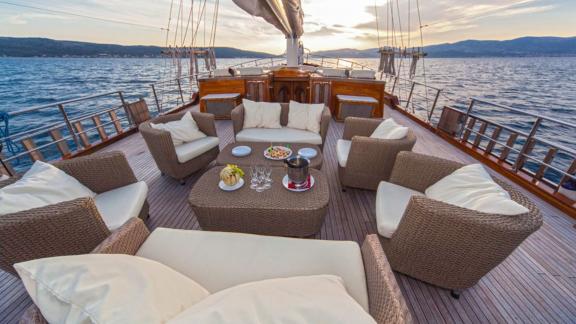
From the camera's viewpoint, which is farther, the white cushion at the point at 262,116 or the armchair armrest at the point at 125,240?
the white cushion at the point at 262,116

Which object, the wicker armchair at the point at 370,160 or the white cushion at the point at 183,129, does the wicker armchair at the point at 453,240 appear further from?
the white cushion at the point at 183,129

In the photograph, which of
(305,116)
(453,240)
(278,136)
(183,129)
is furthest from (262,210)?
(305,116)

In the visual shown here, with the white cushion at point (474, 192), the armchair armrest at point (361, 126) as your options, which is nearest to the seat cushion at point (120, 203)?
the white cushion at point (474, 192)

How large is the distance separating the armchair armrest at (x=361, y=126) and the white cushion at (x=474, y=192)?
123 cm

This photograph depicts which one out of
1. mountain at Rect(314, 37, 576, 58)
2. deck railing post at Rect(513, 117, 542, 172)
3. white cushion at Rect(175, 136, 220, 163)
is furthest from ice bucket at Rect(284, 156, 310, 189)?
mountain at Rect(314, 37, 576, 58)

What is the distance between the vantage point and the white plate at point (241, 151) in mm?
2462

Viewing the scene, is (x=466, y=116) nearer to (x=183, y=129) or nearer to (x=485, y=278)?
(x=485, y=278)

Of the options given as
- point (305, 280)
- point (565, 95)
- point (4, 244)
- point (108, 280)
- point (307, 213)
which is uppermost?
point (108, 280)

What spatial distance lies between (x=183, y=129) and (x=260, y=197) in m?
1.70

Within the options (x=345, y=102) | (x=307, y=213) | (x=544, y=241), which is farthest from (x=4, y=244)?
(x=345, y=102)

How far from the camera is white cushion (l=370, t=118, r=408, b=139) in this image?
2.28 m

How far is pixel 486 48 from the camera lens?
74375mm

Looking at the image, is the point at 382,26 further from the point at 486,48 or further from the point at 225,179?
the point at 486,48

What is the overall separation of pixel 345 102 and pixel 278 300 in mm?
4657
